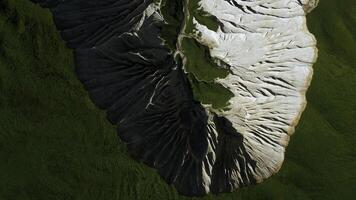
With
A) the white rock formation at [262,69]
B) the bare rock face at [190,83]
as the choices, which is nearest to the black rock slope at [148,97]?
the bare rock face at [190,83]

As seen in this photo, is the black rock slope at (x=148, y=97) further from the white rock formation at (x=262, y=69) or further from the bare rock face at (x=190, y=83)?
the white rock formation at (x=262, y=69)

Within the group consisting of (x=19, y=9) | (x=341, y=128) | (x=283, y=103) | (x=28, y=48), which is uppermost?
(x=19, y=9)

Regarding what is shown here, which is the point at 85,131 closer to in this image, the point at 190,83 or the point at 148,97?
the point at 148,97

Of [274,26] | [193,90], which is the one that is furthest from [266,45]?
[193,90]

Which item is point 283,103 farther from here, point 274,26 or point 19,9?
point 19,9

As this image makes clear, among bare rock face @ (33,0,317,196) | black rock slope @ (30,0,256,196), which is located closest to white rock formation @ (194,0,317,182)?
bare rock face @ (33,0,317,196)

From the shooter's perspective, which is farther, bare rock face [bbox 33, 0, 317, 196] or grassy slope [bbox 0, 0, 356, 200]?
bare rock face [bbox 33, 0, 317, 196]

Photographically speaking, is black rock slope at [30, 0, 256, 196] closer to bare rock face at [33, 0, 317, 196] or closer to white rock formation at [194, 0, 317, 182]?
bare rock face at [33, 0, 317, 196]

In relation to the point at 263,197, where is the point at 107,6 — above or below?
above
